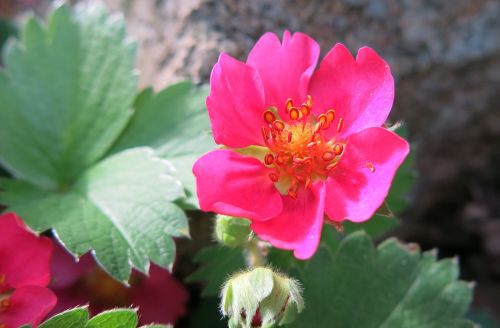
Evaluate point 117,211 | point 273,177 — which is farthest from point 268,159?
→ point 117,211

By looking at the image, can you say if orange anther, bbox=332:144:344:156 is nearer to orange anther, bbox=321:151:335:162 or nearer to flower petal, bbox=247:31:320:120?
orange anther, bbox=321:151:335:162

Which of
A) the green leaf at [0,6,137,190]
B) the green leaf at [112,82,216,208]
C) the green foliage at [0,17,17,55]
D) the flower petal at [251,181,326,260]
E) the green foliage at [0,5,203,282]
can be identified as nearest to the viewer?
the flower petal at [251,181,326,260]

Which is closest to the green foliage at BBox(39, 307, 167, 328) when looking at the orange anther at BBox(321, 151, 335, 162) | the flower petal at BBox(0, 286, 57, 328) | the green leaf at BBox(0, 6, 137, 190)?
the flower petal at BBox(0, 286, 57, 328)

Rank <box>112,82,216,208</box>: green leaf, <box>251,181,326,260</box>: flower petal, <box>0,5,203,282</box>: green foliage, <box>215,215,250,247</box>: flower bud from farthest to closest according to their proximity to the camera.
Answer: <box>112,82,216,208</box>: green leaf
<box>0,5,203,282</box>: green foliage
<box>215,215,250,247</box>: flower bud
<box>251,181,326,260</box>: flower petal

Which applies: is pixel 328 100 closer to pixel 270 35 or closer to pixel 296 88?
pixel 296 88

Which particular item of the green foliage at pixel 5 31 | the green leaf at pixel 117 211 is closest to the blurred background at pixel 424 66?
the green foliage at pixel 5 31

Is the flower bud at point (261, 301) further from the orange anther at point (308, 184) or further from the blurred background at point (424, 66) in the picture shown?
the blurred background at point (424, 66)

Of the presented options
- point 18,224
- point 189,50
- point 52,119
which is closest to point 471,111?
point 189,50
